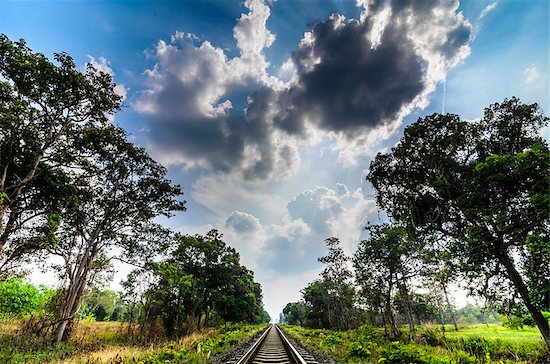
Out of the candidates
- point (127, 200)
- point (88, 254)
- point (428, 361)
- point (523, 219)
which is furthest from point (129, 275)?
point (523, 219)

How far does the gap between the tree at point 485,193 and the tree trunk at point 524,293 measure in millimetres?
38

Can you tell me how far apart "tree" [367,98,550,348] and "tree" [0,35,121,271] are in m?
17.4

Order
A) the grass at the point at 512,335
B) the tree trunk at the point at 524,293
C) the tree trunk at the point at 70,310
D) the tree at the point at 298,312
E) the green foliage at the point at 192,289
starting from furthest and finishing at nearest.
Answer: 1. the tree at the point at 298,312
2. the green foliage at the point at 192,289
3. the grass at the point at 512,335
4. the tree trunk at the point at 70,310
5. the tree trunk at the point at 524,293

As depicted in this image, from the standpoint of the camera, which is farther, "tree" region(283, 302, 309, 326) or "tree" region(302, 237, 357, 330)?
"tree" region(283, 302, 309, 326)

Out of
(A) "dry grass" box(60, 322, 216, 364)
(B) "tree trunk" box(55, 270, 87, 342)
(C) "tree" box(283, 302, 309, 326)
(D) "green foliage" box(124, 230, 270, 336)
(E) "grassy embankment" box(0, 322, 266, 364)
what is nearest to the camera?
(E) "grassy embankment" box(0, 322, 266, 364)

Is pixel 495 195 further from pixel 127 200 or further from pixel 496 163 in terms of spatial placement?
pixel 127 200

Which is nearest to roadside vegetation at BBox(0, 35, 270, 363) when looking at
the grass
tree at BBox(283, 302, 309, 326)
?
the grass

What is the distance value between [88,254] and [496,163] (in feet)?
79.8

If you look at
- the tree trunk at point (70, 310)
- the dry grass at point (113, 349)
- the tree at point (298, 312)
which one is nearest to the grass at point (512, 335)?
the dry grass at point (113, 349)

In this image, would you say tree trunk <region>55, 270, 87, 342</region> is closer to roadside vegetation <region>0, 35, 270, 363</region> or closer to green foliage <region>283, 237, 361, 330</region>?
roadside vegetation <region>0, 35, 270, 363</region>

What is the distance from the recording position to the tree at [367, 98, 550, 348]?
401 inches

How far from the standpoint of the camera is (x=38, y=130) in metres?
12.2

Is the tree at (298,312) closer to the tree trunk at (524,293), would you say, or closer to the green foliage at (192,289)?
the green foliage at (192,289)

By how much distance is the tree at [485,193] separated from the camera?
10.2m
